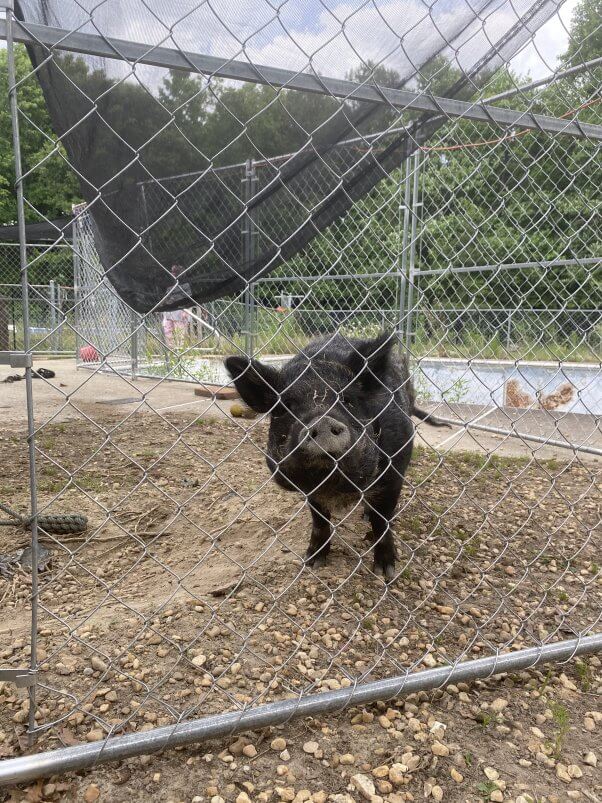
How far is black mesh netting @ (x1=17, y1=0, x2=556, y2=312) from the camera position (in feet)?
6.48

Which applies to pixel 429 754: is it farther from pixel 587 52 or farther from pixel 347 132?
pixel 587 52

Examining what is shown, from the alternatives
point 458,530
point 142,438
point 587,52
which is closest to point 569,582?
point 458,530

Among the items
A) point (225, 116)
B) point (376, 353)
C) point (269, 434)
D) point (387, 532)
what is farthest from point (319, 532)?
point (225, 116)

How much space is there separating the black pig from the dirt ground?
23cm

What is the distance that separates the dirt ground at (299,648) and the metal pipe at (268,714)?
0.09 meters

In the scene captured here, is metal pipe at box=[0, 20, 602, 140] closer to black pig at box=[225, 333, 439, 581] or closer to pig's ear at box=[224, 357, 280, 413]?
black pig at box=[225, 333, 439, 581]

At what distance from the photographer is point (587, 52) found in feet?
25.8

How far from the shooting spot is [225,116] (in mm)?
2125

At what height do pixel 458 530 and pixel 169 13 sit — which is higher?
pixel 169 13

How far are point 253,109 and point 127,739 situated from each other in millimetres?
2085

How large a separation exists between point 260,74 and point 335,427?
1.36 meters

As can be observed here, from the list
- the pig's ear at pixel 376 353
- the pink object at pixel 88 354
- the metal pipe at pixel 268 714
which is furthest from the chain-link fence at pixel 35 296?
the metal pipe at pixel 268 714

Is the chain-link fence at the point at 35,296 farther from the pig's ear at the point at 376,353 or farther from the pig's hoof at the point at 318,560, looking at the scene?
the pig's ear at the point at 376,353

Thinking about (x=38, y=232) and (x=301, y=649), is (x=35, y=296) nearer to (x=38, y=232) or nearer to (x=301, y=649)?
(x=38, y=232)
